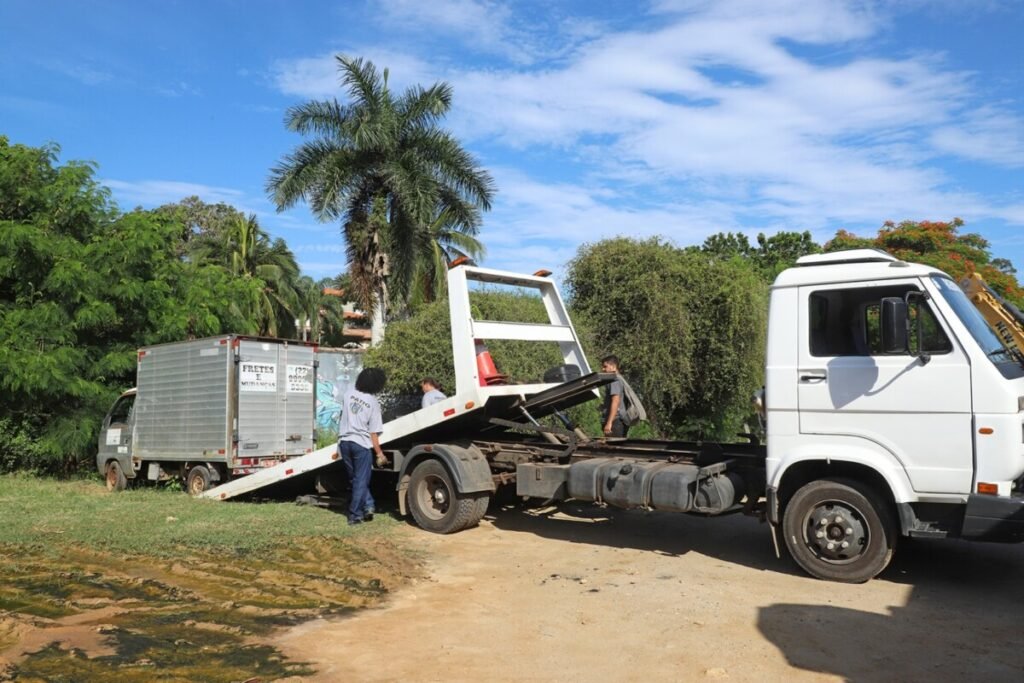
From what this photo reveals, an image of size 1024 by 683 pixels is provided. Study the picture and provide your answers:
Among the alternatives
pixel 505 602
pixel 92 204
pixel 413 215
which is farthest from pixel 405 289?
pixel 505 602

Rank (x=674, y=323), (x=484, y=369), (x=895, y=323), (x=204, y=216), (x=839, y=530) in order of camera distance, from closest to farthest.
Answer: (x=895, y=323)
(x=839, y=530)
(x=484, y=369)
(x=674, y=323)
(x=204, y=216)

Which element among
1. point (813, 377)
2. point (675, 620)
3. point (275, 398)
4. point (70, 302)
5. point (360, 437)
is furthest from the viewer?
point (70, 302)

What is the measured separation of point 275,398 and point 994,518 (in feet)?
35.0

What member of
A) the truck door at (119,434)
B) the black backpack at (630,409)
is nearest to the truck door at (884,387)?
the black backpack at (630,409)

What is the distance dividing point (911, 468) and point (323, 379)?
17613 mm

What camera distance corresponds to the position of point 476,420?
9828 mm

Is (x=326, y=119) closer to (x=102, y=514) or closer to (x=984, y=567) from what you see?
(x=102, y=514)

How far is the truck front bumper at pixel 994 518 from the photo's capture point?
6.16 m

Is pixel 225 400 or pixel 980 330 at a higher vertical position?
pixel 980 330

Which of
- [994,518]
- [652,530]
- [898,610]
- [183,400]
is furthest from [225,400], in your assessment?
[994,518]

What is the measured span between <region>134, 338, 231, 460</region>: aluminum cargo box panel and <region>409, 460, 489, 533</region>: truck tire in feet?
16.7

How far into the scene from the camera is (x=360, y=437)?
9594mm

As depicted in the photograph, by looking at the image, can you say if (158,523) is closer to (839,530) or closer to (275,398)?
(275,398)

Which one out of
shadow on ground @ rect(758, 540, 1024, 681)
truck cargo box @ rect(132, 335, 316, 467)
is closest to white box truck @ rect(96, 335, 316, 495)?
truck cargo box @ rect(132, 335, 316, 467)
